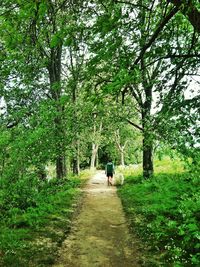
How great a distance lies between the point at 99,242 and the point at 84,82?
4988 mm

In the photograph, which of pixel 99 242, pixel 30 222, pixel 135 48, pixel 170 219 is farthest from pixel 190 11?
pixel 30 222

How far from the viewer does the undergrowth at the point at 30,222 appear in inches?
361

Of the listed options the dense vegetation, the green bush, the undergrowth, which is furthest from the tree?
the undergrowth

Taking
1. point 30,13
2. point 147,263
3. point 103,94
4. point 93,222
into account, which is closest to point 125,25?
point 103,94

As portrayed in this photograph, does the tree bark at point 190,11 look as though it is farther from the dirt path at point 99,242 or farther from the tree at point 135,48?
the dirt path at point 99,242

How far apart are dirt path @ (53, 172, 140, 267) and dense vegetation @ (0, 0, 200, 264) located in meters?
1.47

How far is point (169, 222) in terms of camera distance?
10.9 meters

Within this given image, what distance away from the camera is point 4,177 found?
47.8 feet

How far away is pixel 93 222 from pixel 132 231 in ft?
6.80

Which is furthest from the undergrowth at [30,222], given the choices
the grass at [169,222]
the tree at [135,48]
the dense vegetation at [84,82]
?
the tree at [135,48]

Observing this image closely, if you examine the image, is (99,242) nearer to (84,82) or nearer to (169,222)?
(169,222)

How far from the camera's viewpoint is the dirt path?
9031mm

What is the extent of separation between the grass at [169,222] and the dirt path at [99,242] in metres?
0.51

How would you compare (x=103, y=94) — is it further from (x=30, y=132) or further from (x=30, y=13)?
(x=30, y=132)
